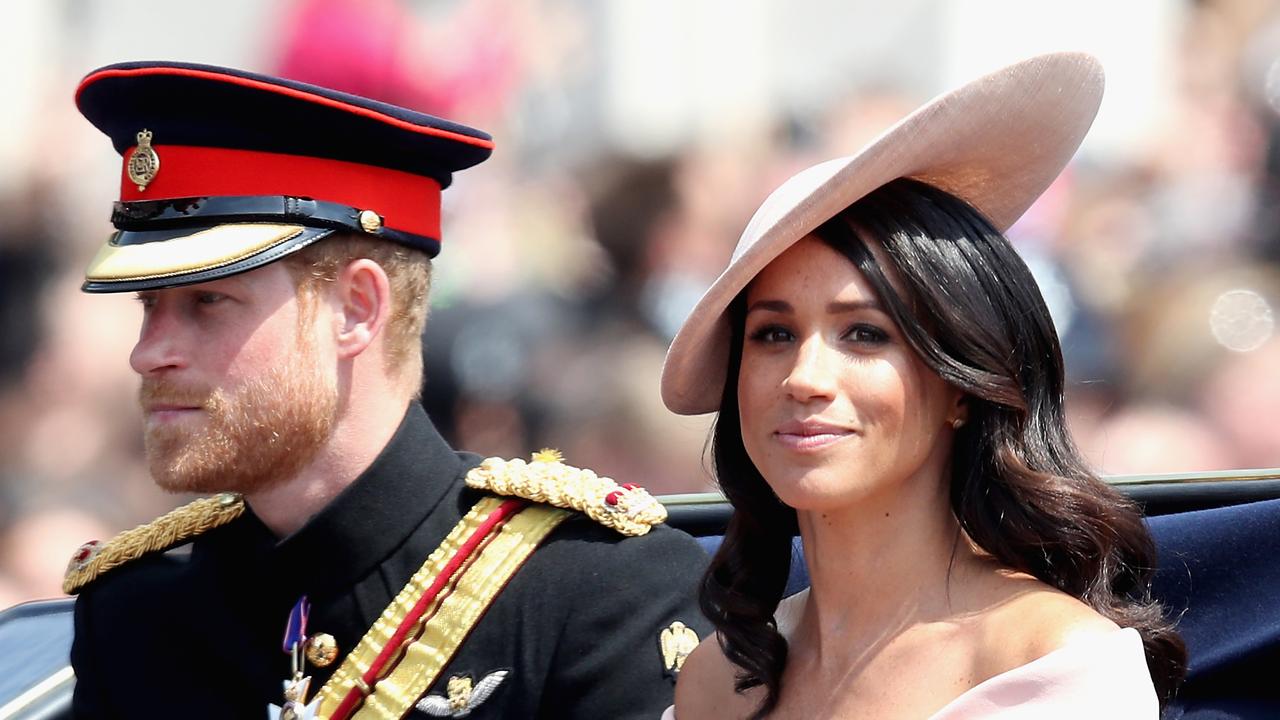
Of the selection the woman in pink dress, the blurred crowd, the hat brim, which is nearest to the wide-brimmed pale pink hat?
the woman in pink dress

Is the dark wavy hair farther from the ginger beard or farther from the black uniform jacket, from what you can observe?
the ginger beard

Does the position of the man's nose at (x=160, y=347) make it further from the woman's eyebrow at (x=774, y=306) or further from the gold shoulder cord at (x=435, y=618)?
the woman's eyebrow at (x=774, y=306)

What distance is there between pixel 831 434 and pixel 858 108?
8.05 ft

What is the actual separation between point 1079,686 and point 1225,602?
0.66 meters

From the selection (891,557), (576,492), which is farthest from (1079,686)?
(576,492)

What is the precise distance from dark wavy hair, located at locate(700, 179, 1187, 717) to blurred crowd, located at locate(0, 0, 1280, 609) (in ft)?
5.54

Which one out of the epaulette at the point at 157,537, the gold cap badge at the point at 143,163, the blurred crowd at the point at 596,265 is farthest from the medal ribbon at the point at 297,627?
the blurred crowd at the point at 596,265

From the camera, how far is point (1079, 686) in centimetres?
197

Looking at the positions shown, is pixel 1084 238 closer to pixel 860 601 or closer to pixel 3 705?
pixel 860 601

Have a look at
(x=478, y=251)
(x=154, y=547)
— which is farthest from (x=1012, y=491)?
(x=478, y=251)

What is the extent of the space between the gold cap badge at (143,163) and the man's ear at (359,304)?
1.13ft

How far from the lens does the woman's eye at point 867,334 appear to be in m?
2.12

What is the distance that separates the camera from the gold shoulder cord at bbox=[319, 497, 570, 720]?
2641 millimetres

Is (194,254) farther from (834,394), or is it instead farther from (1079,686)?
(1079,686)
